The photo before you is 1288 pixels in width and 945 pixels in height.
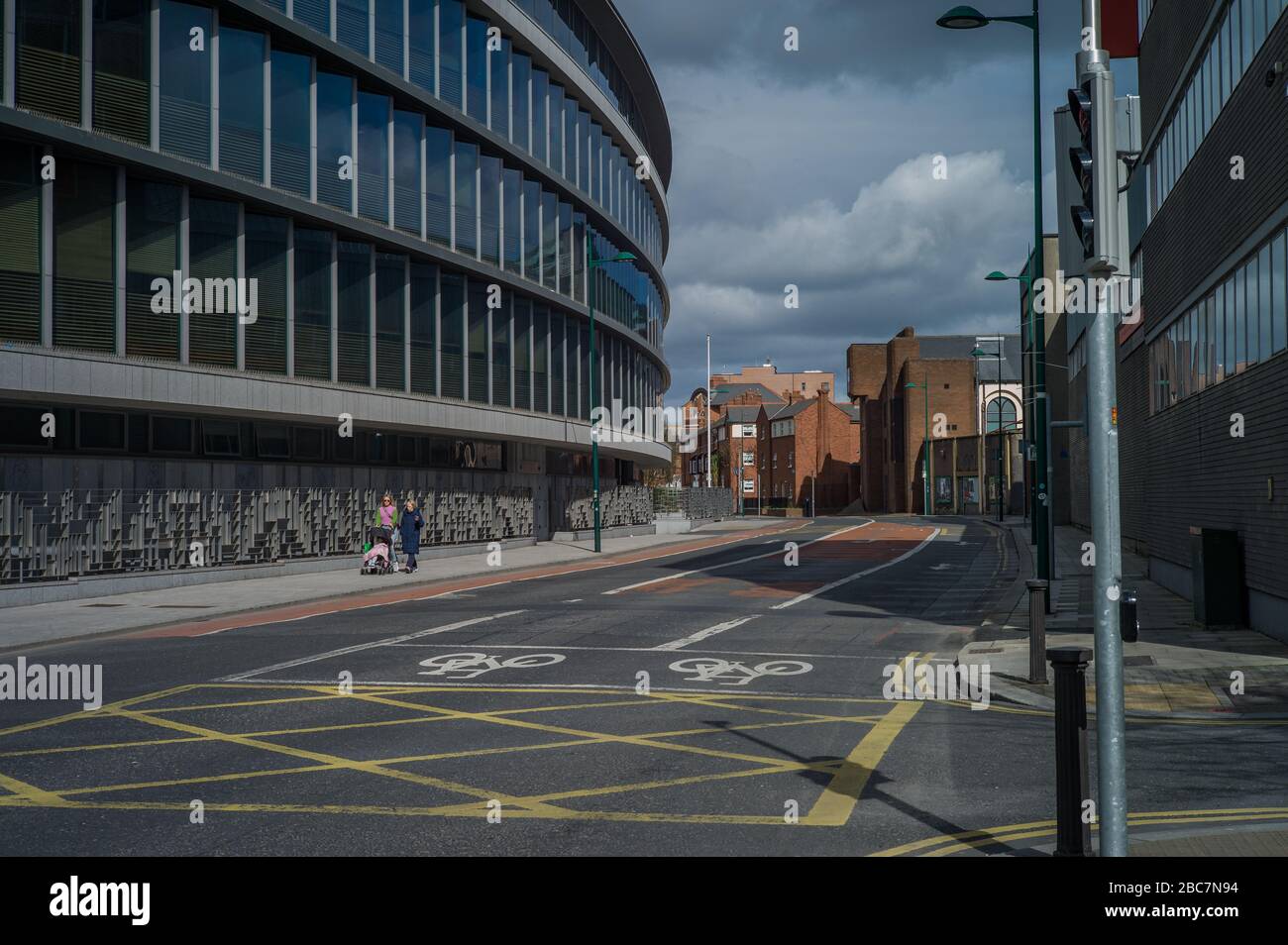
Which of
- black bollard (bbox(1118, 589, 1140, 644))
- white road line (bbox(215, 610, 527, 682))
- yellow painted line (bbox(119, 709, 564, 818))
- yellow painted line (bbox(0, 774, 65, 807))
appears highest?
black bollard (bbox(1118, 589, 1140, 644))

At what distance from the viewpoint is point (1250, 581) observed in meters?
14.6

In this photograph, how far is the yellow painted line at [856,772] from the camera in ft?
21.3

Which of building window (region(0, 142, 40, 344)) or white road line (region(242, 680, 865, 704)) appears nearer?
white road line (region(242, 680, 865, 704))

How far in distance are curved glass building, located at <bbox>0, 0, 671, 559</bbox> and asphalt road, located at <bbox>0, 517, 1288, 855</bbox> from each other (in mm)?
9162

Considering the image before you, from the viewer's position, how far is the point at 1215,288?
1691 centimetres

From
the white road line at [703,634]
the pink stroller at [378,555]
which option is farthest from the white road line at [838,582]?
the pink stroller at [378,555]

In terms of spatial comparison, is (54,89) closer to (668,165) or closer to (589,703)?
(589,703)

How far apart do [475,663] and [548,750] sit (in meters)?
4.66

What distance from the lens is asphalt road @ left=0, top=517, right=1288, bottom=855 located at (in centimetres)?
616

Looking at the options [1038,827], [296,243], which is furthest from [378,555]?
[1038,827]

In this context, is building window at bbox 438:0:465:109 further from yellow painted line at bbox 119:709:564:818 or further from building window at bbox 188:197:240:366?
yellow painted line at bbox 119:709:564:818

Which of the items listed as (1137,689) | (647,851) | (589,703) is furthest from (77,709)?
(1137,689)

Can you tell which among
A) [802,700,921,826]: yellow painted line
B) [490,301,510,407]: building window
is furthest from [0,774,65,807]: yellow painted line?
[490,301,510,407]: building window

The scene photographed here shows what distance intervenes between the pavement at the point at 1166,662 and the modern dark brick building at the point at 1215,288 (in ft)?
3.06
